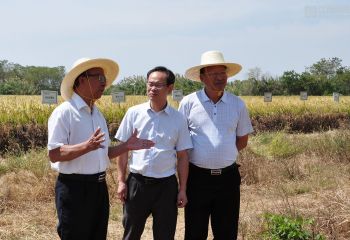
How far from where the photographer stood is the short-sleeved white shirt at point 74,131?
2.68 metres

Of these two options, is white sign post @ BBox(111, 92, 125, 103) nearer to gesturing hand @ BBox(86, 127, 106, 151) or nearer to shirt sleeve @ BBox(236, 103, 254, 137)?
shirt sleeve @ BBox(236, 103, 254, 137)

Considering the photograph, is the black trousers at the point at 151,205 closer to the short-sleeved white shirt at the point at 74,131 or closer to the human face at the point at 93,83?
the short-sleeved white shirt at the point at 74,131

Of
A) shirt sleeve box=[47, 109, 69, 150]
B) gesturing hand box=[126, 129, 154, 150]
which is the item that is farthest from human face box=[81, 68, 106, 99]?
gesturing hand box=[126, 129, 154, 150]

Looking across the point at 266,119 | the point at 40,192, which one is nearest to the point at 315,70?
the point at 266,119

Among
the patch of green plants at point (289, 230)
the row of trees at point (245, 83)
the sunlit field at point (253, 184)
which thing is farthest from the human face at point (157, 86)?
the row of trees at point (245, 83)

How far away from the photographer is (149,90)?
320 centimetres

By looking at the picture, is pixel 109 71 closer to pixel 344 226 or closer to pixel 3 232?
pixel 3 232

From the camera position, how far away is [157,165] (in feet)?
10.3

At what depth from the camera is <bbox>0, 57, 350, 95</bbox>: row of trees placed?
25734 mm

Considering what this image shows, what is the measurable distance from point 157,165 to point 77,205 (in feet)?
2.14

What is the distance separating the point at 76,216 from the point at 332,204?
277 centimetres

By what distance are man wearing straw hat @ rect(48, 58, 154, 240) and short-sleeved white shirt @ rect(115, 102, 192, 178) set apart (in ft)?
0.73

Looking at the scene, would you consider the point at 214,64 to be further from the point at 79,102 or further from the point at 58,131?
the point at 58,131

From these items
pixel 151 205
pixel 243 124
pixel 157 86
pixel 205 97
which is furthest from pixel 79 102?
pixel 243 124
